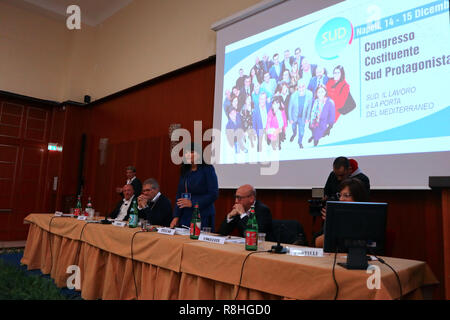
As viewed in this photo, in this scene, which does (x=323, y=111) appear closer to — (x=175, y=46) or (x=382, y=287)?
(x=382, y=287)

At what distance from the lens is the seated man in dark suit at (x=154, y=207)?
3.06 m

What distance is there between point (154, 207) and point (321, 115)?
1.75 meters

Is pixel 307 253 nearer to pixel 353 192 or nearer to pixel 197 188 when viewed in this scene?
pixel 353 192

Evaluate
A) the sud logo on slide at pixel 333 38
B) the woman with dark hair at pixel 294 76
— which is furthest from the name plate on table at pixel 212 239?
the sud logo on slide at pixel 333 38

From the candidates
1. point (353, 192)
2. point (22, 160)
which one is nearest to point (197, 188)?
point (353, 192)

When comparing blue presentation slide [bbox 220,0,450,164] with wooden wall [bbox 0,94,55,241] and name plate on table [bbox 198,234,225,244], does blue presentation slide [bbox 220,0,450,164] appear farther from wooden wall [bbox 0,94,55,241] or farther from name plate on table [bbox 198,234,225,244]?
wooden wall [bbox 0,94,55,241]

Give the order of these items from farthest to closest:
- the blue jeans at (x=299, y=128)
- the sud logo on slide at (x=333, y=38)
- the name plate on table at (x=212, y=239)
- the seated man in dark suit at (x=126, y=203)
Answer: the seated man in dark suit at (x=126, y=203) < the blue jeans at (x=299, y=128) < the sud logo on slide at (x=333, y=38) < the name plate on table at (x=212, y=239)

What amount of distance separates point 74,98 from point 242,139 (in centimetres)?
472

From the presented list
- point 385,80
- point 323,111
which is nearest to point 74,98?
point 323,111

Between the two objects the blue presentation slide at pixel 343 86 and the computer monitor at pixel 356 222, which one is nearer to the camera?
the computer monitor at pixel 356 222

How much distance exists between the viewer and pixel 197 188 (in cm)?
294

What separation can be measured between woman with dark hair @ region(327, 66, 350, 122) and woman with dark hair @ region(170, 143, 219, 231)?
1240 mm

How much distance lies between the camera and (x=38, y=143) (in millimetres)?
6770

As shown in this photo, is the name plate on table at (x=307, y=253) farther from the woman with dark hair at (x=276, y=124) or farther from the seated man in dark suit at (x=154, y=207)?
the woman with dark hair at (x=276, y=124)
